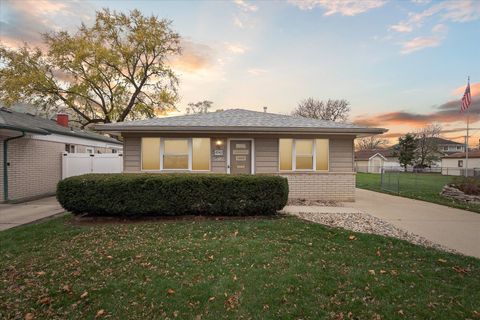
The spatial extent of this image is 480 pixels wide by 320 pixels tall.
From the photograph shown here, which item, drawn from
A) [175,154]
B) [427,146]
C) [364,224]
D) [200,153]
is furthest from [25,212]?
[427,146]

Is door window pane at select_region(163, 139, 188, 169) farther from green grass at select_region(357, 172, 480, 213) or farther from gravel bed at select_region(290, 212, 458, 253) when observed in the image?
green grass at select_region(357, 172, 480, 213)

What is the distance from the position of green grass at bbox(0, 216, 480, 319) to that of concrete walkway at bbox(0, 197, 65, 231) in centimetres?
158

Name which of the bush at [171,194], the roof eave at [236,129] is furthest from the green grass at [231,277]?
the roof eave at [236,129]

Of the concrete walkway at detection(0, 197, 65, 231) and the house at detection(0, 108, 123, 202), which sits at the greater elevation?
the house at detection(0, 108, 123, 202)

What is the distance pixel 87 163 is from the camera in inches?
564

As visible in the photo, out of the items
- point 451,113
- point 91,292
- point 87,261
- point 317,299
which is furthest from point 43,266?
point 451,113

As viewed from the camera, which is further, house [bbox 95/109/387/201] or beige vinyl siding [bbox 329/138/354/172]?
beige vinyl siding [bbox 329/138/354/172]

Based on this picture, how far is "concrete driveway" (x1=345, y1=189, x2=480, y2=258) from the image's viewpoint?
5441 mm

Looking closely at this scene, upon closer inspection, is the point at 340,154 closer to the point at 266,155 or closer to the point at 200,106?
the point at 266,155

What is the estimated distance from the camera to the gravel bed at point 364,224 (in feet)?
18.1

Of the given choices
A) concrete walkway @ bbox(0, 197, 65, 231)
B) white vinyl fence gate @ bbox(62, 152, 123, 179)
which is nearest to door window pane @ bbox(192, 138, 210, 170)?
concrete walkway @ bbox(0, 197, 65, 231)

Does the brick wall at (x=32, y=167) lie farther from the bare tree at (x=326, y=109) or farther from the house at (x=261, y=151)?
the bare tree at (x=326, y=109)

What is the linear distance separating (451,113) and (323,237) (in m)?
29.2

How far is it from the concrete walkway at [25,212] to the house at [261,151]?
2.77m
